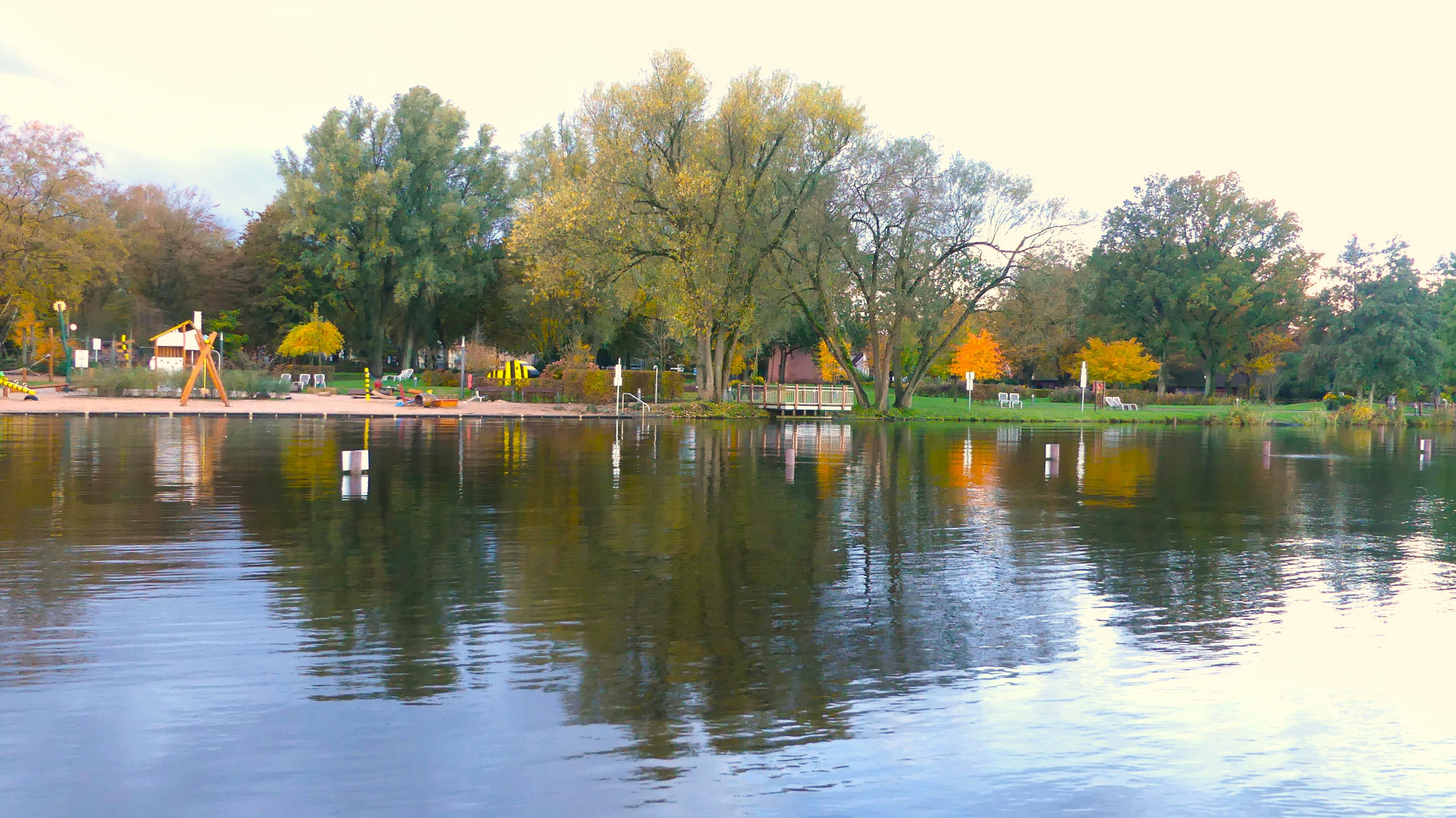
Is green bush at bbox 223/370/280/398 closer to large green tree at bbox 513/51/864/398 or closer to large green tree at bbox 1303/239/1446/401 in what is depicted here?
large green tree at bbox 513/51/864/398

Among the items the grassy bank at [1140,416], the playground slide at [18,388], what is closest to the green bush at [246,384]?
the playground slide at [18,388]

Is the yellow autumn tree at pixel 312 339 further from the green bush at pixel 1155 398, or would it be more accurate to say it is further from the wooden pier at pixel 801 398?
the green bush at pixel 1155 398

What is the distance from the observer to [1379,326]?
6781 centimetres

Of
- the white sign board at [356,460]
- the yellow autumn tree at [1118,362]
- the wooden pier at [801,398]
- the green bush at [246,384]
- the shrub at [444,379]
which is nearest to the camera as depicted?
the white sign board at [356,460]

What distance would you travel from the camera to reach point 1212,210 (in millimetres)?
85125

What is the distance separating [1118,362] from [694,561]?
77119 millimetres

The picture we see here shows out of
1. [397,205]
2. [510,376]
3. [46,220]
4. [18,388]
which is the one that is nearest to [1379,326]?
[510,376]

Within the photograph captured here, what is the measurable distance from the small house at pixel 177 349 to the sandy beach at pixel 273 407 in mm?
8916

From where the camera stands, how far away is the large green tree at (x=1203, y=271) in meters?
82.4

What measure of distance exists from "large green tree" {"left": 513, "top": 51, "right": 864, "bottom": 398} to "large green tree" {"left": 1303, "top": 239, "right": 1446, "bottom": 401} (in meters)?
42.3

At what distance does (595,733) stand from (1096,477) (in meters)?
18.4

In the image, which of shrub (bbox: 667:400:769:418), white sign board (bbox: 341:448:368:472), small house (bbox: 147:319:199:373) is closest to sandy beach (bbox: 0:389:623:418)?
shrub (bbox: 667:400:769:418)

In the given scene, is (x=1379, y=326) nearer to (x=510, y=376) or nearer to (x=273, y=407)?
(x=510, y=376)

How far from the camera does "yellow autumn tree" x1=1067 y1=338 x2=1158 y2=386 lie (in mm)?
82000
